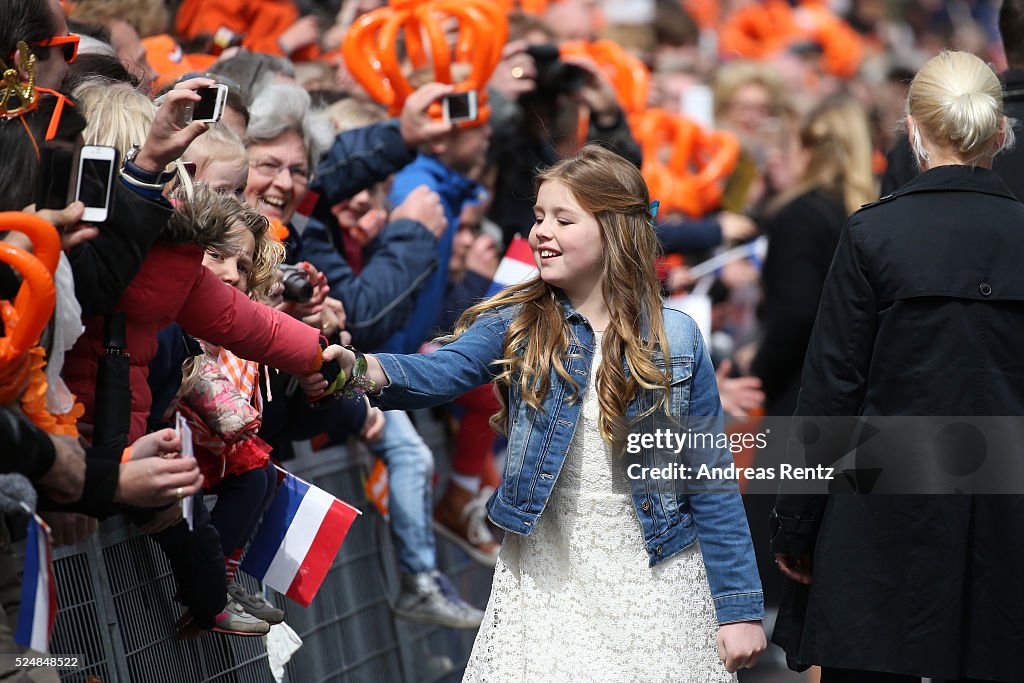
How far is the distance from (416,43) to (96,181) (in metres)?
3.24

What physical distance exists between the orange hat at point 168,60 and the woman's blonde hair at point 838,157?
127 inches

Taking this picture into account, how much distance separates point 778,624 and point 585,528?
79 cm

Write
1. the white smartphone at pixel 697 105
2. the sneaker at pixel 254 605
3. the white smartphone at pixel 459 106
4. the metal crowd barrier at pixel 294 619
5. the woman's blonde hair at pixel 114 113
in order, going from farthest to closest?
1. the white smartphone at pixel 697 105
2. the white smartphone at pixel 459 106
3. the sneaker at pixel 254 605
4. the metal crowd barrier at pixel 294 619
5. the woman's blonde hair at pixel 114 113

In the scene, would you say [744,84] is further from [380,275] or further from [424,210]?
[380,275]

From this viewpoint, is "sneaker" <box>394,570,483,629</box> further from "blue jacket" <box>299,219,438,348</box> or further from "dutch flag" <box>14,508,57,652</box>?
"dutch flag" <box>14,508,57,652</box>

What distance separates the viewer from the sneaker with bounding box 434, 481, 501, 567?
692cm

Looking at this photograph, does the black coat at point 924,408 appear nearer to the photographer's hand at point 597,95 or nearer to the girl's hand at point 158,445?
the girl's hand at point 158,445

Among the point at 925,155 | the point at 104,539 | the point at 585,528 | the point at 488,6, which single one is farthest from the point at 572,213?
the point at 488,6

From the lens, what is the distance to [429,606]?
5.82 m

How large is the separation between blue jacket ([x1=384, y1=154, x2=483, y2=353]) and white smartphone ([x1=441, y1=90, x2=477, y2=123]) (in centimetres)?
40

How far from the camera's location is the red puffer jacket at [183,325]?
3.54m

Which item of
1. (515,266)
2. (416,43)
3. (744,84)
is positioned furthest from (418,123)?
(744,84)

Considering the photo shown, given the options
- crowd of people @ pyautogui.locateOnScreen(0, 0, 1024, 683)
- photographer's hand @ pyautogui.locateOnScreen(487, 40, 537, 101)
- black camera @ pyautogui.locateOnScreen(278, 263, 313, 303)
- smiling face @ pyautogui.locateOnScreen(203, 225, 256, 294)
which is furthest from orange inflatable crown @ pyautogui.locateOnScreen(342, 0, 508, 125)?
smiling face @ pyautogui.locateOnScreen(203, 225, 256, 294)

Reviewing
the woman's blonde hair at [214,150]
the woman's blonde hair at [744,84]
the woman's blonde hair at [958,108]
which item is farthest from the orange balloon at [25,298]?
the woman's blonde hair at [744,84]
